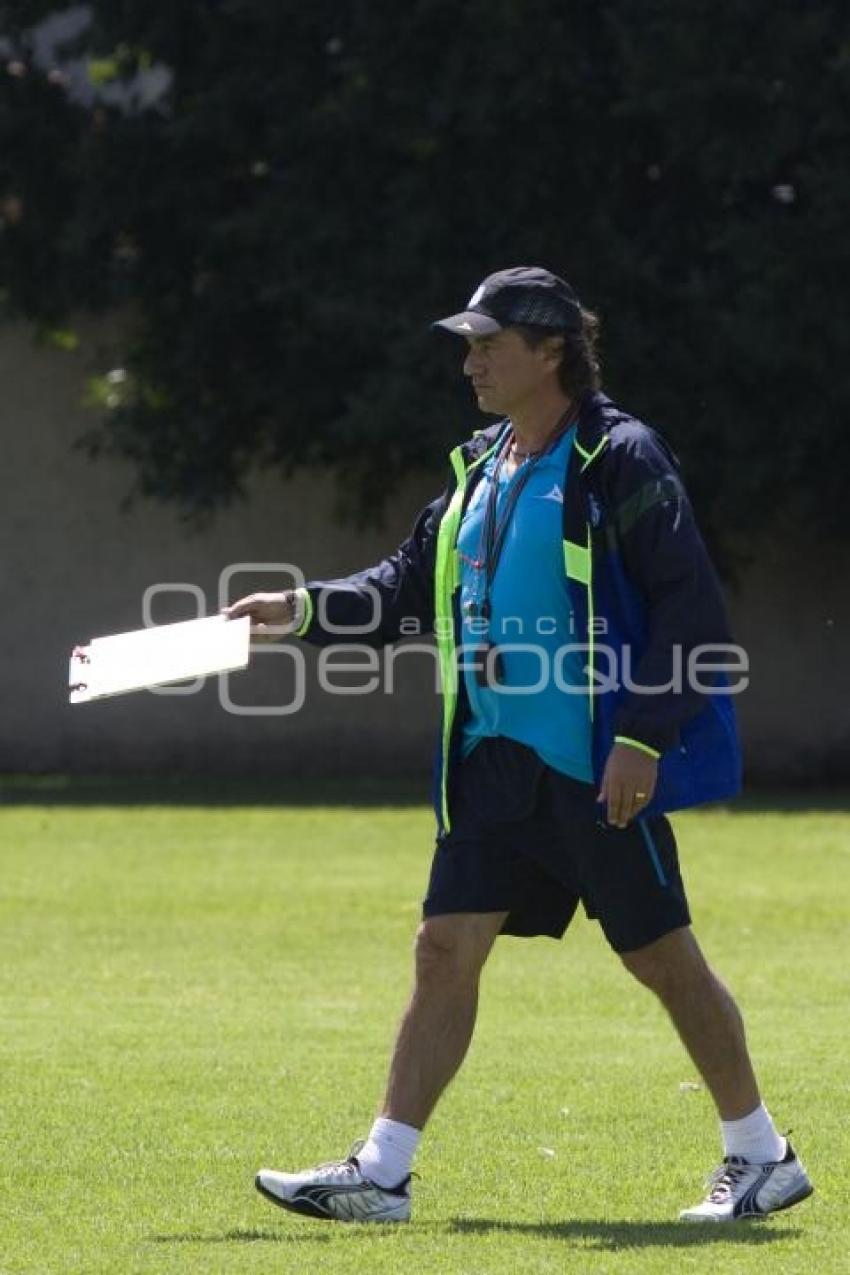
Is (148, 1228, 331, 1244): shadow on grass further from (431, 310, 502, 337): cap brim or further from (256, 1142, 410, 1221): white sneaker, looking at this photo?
(431, 310, 502, 337): cap brim

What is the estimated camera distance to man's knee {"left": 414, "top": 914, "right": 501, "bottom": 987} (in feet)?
20.2

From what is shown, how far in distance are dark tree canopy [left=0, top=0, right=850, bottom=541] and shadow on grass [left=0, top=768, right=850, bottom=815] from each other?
7.61ft

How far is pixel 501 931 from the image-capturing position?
621 centimetres

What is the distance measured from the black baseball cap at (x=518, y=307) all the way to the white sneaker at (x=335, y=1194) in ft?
6.39

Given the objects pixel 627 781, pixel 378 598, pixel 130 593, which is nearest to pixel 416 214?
pixel 130 593

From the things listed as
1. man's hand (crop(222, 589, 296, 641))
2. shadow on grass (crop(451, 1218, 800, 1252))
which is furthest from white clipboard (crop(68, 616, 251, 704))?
shadow on grass (crop(451, 1218, 800, 1252))

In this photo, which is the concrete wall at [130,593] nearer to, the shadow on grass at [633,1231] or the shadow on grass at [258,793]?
the shadow on grass at [258,793]

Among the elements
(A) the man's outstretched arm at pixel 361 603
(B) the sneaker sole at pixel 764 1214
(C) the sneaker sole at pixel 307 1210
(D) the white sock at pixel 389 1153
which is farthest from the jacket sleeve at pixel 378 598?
(B) the sneaker sole at pixel 764 1214

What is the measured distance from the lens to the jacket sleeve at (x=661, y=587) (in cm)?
584

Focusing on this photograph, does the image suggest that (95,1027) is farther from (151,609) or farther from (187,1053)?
(151,609)

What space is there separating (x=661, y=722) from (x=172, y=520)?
19.1m

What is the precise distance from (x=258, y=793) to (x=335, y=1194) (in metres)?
16.4

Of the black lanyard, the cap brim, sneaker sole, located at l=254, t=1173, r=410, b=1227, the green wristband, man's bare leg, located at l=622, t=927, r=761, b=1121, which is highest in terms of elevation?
the cap brim

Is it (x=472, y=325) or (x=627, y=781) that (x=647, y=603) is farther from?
(x=472, y=325)
